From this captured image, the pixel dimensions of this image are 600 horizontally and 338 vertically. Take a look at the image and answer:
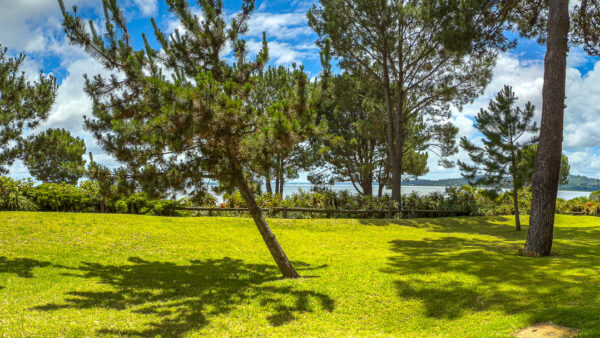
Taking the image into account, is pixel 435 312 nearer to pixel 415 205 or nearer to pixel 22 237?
pixel 22 237

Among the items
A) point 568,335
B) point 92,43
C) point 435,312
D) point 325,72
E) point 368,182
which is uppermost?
point 92,43

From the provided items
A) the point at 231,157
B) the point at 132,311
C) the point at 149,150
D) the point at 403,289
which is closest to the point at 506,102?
the point at 403,289

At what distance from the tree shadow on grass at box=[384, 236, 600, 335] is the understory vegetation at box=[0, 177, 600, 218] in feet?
16.1

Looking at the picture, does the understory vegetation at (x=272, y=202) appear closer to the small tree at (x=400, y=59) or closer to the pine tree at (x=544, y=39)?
the small tree at (x=400, y=59)

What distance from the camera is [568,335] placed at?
380cm

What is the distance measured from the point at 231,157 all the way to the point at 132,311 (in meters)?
3.09

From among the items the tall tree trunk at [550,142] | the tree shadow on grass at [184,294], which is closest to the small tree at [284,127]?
the tree shadow on grass at [184,294]

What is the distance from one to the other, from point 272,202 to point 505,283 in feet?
36.1

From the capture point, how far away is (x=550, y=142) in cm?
882

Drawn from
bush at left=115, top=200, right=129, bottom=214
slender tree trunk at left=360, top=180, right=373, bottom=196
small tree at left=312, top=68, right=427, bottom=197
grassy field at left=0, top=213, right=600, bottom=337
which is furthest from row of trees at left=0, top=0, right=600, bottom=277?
slender tree trunk at left=360, top=180, right=373, bottom=196

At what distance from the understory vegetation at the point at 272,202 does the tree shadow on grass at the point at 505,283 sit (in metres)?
4.91

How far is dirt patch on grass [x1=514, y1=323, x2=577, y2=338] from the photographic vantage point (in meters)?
3.87

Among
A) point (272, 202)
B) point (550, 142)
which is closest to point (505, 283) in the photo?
point (550, 142)

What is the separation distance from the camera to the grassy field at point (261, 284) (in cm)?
487
